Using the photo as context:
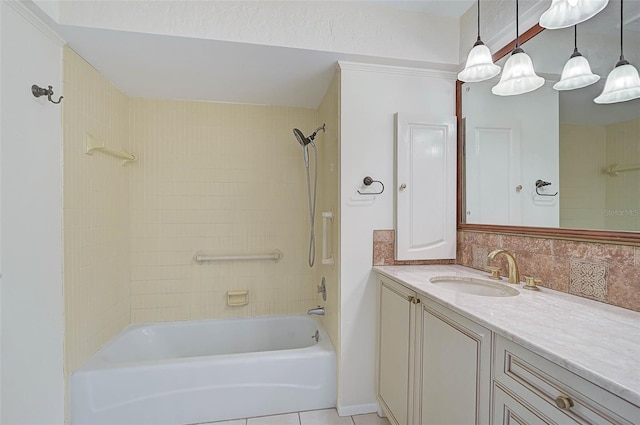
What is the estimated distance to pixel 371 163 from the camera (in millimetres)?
1825

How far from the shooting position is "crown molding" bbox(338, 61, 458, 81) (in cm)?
179

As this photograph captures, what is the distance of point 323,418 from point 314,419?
0.06 metres

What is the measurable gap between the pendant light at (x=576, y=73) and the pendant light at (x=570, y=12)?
0.20 meters

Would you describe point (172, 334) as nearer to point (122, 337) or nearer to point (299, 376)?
point (122, 337)

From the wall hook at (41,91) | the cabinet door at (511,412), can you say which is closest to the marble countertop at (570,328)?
the cabinet door at (511,412)

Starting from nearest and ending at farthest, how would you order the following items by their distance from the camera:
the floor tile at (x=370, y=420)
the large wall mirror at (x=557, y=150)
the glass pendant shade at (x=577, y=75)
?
the large wall mirror at (x=557, y=150)
the glass pendant shade at (x=577, y=75)
the floor tile at (x=370, y=420)

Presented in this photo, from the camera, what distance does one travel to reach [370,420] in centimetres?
175

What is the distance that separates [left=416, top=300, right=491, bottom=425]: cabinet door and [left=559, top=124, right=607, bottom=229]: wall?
700 mm

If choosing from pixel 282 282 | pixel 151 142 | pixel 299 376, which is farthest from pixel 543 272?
pixel 151 142

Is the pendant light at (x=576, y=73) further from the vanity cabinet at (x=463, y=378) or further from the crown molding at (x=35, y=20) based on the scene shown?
the crown molding at (x=35, y=20)

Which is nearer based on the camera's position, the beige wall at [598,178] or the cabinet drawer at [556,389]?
the cabinet drawer at [556,389]

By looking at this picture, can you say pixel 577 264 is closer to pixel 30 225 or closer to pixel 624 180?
pixel 624 180

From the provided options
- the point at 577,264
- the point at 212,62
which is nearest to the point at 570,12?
the point at 577,264

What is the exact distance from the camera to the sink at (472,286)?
4.60 ft
